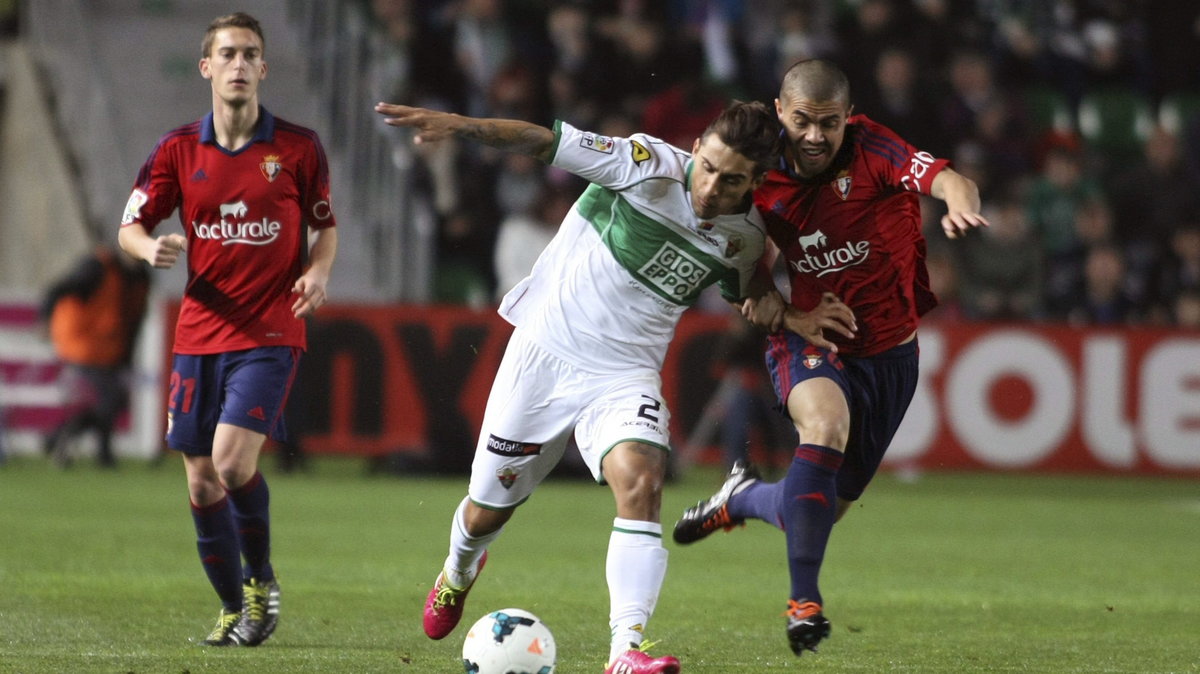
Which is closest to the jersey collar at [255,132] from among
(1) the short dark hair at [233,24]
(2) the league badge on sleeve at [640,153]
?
(1) the short dark hair at [233,24]

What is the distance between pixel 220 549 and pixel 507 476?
49.7 inches

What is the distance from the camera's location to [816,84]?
239 inches

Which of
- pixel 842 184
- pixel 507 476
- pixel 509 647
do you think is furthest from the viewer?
pixel 842 184

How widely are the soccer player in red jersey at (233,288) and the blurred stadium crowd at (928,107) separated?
362 inches

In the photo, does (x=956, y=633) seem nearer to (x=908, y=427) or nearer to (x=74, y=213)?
(x=908, y=427)

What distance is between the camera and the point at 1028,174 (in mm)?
17812

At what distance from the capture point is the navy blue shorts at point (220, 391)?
6.49 metres

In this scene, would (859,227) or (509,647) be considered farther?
(859,227)

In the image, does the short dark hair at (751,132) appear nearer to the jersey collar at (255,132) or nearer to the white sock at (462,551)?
the white sock at (462,551)

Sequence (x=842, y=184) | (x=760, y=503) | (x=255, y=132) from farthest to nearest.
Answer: (x=760, y=503), (x=255, y=132), (x=842, y=184)

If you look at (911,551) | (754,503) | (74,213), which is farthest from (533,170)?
(754,503)

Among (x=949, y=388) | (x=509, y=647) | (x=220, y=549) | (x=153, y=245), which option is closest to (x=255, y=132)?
(x=153, y=245)

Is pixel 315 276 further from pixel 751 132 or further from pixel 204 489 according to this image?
pixel 751 132

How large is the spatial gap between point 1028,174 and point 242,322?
12.7 m
